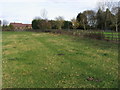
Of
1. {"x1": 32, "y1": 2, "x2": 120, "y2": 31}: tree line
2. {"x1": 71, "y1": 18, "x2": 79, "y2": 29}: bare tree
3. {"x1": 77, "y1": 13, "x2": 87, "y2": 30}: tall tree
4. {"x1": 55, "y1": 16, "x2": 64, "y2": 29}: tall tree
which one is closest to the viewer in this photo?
{"x1": 32, "y1": 2, "x2": 120, "y2": 31}: tree line

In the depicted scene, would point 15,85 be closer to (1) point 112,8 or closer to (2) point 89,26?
(1) point 112,8

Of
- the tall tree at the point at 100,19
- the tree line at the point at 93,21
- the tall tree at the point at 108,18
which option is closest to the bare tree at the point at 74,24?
the tree line at the point at 93,21

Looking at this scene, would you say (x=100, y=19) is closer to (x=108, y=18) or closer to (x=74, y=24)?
(x=108, y=18)

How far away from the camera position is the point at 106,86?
4.29 meters

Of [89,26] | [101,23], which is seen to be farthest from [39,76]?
[89,26]

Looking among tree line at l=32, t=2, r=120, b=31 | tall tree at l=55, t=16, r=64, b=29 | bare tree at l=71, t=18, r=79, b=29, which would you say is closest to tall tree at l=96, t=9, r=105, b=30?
tree line at l=32, t=2, r=120, b=31

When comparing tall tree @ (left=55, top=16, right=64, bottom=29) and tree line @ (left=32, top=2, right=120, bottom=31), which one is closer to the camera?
tree line @ (left=32, top=2, right=120, bottom=31)

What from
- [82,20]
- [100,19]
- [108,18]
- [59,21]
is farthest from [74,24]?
[108,18]

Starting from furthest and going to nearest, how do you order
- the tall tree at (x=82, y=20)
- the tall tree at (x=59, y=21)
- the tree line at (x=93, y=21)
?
the tall tree at (x=82, y=20) < the tall tree at (x=59, y=21) < the tree line at (x=93, y=21)

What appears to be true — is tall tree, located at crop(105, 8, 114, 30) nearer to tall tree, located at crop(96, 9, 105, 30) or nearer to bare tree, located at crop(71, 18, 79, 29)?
tall tree, located at crop(96, 9, 105, 30)

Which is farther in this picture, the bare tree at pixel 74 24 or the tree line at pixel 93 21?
the bare tree at pixel 74 24

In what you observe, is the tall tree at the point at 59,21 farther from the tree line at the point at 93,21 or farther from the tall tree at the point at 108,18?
the tall tree at the point at 108,18

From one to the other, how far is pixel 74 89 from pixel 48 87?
76cm

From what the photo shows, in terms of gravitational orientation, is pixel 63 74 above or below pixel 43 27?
below
